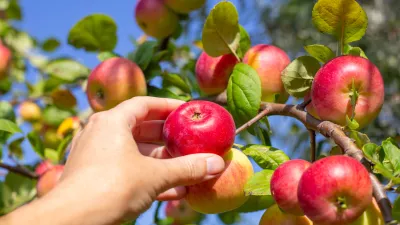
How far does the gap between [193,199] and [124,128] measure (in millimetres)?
188

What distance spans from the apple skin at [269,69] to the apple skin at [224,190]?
25 cm

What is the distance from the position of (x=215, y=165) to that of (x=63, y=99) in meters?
1.21

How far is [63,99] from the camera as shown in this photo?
197 centimetres

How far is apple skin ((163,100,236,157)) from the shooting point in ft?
2.98

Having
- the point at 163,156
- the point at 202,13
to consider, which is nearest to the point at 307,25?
the point at 202,13

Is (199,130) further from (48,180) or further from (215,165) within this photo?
(48,180)

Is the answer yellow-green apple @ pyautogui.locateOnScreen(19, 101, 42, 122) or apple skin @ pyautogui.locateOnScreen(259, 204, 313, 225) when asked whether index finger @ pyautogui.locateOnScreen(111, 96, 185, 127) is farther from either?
yellow-green apple @ pyautogui.locateOnScreen(19, 101, 42, 122)

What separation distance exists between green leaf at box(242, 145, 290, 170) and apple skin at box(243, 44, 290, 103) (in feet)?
0.74

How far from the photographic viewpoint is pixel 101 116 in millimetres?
941

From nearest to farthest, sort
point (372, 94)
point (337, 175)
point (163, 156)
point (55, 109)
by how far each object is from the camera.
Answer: point (337, 175) → point (372, 94) → point (163, 156) → point (55, 109)

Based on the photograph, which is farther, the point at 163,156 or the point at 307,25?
the point at 307,25

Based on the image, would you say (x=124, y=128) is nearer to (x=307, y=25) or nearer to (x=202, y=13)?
(x=202, y=13)

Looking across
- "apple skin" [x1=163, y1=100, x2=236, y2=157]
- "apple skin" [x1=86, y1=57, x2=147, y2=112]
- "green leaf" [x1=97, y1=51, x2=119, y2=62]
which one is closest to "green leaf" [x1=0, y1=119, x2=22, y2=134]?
"apple skin" [x1=86, y1=57, x2=147, y2=112]

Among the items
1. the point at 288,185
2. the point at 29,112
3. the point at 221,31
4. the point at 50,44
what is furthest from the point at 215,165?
the point at 50,44
